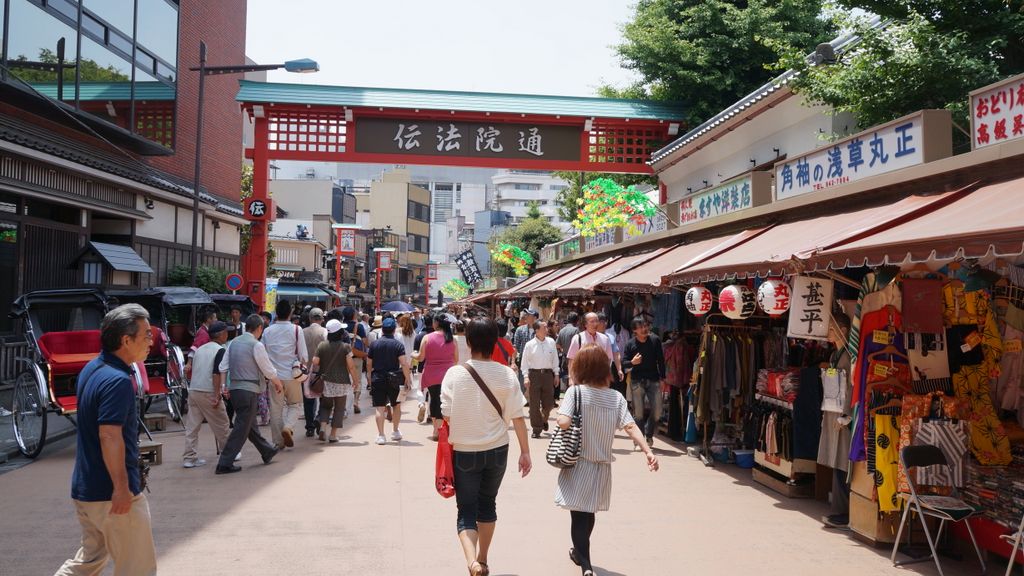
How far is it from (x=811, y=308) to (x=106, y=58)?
1723 cm

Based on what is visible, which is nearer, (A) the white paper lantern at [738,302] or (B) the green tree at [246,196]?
(A) the white paper lantern at [738,302]

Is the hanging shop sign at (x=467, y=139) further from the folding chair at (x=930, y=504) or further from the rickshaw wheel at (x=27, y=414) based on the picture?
the folding chair at (x=930, y=504)

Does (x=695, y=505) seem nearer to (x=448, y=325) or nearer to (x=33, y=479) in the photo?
(x=448, y=325)

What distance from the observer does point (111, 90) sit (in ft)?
62.1

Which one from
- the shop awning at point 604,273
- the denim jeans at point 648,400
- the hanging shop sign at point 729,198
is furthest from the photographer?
the shop awning at point 604,273

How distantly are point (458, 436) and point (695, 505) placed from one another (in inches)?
141

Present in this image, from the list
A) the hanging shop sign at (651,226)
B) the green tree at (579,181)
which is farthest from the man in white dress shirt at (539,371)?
the green tree at (579,181)

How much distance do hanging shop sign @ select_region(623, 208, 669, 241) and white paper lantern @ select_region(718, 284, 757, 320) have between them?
538 centimetres

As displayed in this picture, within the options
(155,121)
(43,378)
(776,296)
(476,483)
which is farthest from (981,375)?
(155,121)

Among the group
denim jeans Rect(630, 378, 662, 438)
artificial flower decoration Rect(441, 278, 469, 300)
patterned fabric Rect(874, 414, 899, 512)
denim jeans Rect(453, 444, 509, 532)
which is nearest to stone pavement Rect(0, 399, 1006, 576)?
patterned fabric Rect(874, 414, 899, 512)

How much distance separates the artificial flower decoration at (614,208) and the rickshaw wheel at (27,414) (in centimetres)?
1178

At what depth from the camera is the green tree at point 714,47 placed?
75.8 feet

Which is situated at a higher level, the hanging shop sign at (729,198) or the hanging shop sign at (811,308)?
the hanging shop sign at (729,198)

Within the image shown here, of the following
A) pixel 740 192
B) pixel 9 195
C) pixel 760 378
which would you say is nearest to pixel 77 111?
pixel 9 195
